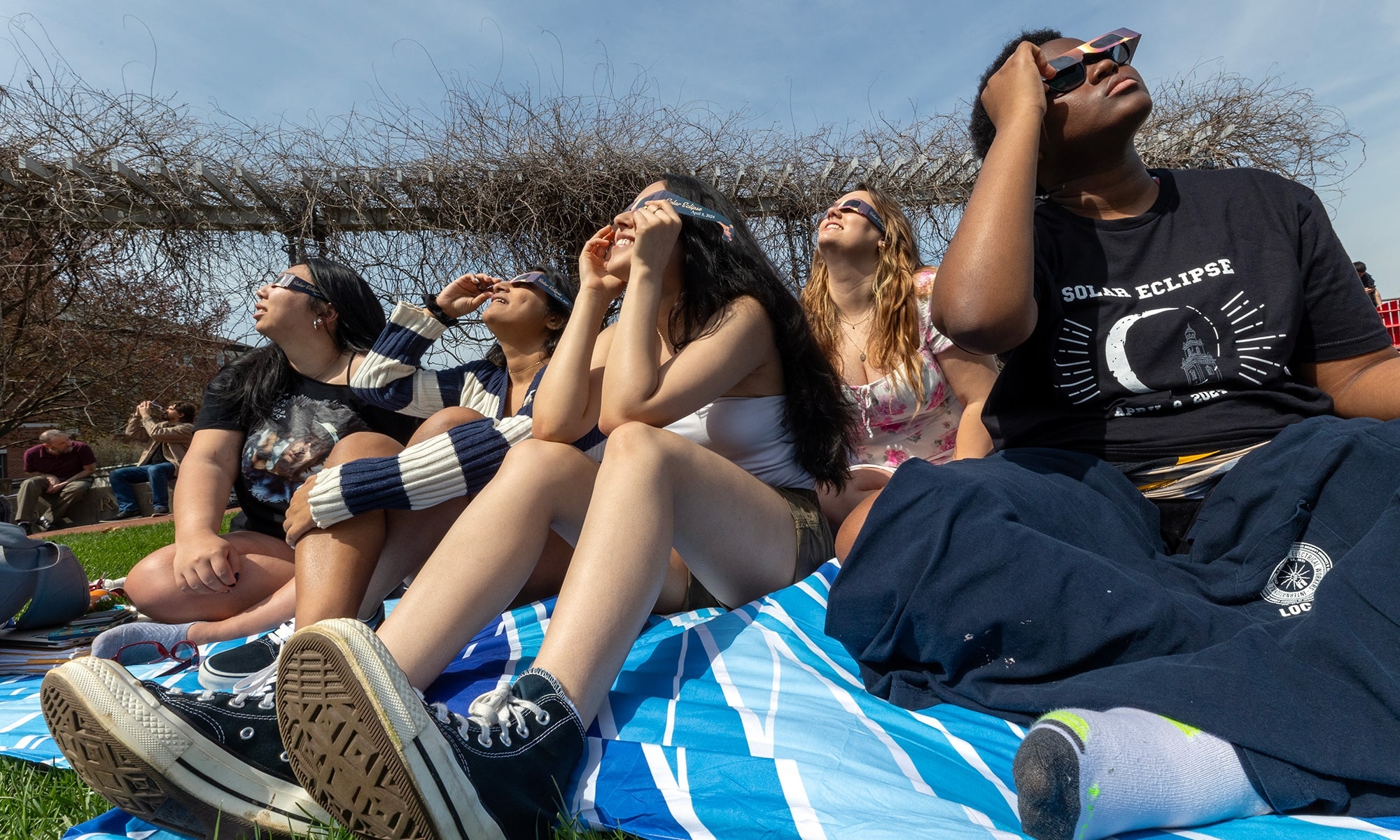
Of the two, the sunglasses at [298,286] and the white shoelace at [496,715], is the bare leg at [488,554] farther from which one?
the sunglasses at [298,286]

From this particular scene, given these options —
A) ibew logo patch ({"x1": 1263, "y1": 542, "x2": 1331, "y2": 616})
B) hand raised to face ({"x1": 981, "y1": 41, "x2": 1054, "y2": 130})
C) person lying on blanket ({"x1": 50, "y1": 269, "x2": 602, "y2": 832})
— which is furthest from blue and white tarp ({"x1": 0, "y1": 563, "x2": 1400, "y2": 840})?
hand raised to face ({"x1": 981, "y1": 41, "x2": 1054, "y2": 130})

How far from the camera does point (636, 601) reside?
56.1 inches

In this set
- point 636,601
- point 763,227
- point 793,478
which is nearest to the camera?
point 636,601

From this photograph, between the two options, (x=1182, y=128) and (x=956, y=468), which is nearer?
(x=956, y=468)

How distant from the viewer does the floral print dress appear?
9.07 feet

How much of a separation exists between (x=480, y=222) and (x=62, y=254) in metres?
2.97

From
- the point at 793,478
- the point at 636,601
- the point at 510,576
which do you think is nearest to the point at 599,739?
the point at 636,601

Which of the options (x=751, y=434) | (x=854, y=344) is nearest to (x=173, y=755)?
(x=751, y=434)

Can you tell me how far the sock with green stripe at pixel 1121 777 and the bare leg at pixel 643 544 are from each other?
26.9 inches

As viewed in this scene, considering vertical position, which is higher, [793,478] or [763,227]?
[763,227]

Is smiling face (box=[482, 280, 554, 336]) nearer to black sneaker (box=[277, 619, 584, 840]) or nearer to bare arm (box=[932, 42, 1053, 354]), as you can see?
bare arm (box=[932, 42, 1053, 354])

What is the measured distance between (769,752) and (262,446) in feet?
6.96

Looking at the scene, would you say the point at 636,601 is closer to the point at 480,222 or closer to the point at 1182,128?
the point at 480,222

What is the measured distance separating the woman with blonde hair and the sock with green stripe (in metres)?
1.50
